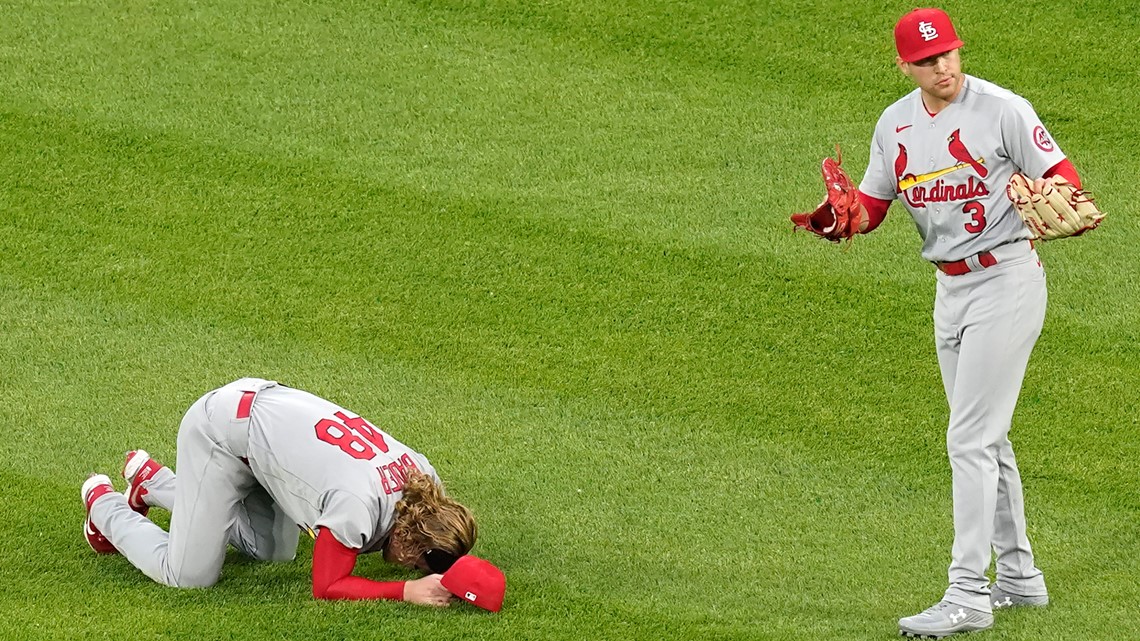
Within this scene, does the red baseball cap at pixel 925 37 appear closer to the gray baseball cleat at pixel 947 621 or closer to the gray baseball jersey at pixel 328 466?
the gray baseball cleat at pixel 947 621

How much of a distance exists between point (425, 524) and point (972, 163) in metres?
2.15

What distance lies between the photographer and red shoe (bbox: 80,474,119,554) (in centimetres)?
557

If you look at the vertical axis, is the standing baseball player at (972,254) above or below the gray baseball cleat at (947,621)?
above

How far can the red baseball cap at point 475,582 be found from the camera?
4.83 meters

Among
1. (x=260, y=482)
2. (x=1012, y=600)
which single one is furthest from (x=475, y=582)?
(x=1012, y=600)

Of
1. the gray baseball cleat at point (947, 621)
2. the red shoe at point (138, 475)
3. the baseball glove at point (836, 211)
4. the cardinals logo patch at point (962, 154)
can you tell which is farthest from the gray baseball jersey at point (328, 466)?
the cardinals logo patch at point (962, 154)

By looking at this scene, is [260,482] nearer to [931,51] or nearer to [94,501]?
[94,501]

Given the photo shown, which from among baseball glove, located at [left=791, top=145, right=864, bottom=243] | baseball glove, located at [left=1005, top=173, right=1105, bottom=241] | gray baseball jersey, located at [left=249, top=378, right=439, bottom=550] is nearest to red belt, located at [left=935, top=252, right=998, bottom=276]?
baseball glove, located at [left=1005, top=173, right=1105, bottom=241]

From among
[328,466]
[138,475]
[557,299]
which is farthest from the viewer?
[557,299]

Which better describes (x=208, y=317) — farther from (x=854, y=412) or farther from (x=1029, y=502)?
(x=1029, y=502)

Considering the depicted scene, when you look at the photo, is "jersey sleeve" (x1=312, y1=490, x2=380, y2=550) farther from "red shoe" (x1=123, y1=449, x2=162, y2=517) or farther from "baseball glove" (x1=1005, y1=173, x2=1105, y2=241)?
"baseball glove" (x1=1005, y1=173, x2=1105, y2=241)

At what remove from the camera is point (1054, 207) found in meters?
4.41

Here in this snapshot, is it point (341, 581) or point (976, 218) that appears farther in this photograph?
point (341, 581)

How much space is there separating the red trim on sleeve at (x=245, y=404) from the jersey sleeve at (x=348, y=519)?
520 millimetres
